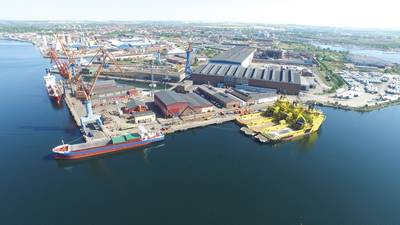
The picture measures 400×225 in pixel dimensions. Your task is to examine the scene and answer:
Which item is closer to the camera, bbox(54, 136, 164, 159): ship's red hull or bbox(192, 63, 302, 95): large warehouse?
bbox(54, 136, 164, 159): ship's red hull

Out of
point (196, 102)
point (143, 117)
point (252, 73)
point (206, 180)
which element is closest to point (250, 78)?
point (252, 73)

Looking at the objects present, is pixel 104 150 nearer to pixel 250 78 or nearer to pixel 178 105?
pixel 178 105

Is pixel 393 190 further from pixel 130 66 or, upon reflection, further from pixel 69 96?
pixel 130 66

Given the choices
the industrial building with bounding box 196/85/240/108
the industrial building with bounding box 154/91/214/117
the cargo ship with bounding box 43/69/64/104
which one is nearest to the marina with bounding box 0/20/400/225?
the industrial building with bounding box 154/91/214/117

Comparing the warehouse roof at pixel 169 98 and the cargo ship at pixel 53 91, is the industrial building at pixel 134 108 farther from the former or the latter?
the cargo ship at pixel 53 91

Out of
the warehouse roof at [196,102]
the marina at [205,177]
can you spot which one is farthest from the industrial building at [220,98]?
the marina at [205,177]

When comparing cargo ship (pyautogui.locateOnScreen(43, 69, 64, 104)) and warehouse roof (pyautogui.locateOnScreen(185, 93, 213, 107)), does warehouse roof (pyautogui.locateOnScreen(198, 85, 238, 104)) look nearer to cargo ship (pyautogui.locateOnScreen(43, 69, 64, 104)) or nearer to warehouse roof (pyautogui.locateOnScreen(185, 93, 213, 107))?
warehouse roof (pyautogui.locateOnScreen(185, 93, 213, 107))
